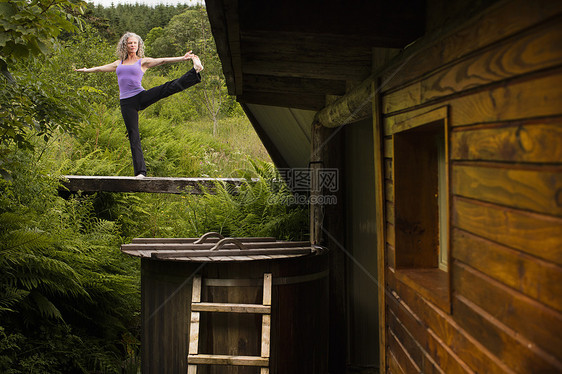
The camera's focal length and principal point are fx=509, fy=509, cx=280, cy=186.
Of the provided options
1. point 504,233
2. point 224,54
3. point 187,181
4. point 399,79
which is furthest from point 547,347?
point 187,181

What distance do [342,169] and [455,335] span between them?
9.97 feet

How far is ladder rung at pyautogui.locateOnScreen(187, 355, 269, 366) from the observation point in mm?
3406

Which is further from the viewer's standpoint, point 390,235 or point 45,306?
point 45,306

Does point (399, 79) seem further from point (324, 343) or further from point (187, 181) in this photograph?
point (187, 181)

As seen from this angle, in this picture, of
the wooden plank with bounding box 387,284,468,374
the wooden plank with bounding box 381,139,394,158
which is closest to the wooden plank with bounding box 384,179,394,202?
the wooden plank with bounding box 381,139,394,158

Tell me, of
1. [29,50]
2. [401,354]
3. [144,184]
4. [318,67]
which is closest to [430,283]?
[401,354]

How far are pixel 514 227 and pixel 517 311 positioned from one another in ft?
0.75

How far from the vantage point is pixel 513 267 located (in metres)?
1.41

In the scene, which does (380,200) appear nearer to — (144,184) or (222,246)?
(222,246)

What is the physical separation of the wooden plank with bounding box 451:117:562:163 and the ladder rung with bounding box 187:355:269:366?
2.18 metres

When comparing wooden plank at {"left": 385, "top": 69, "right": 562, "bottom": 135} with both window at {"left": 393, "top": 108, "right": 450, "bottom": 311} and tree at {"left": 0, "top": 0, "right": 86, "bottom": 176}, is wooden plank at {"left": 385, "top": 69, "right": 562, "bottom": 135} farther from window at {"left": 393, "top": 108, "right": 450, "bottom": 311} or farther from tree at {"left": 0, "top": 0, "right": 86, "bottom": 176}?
tree at {"left": 0, "top": 0, "right": 86, "bottom": 176}

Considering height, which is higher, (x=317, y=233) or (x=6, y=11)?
(x=6, y=11)

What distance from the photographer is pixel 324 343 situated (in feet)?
13.1

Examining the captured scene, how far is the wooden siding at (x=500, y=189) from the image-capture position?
3.99 ft
